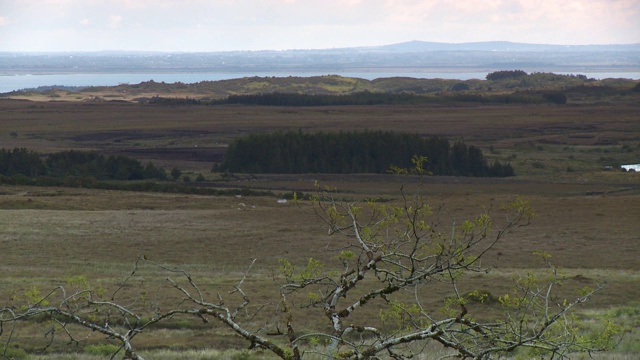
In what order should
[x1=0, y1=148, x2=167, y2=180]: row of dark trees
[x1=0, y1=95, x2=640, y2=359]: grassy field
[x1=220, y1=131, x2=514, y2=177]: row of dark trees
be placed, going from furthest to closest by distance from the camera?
[x1=220, y1=131, x2=514, y2=177]: row of dark trees → [x1=0, y1=148, x2=167, y2=180]: row of dark trees → [x1=0, y1=95, x2=640, y2=359]: grassy field

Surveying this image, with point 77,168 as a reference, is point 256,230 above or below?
above

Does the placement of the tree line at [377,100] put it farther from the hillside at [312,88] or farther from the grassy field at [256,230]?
the grassy field at [256,230]

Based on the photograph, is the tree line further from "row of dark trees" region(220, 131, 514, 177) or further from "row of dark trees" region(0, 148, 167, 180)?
"row of dark trees" region(0, 148, 167, 180)

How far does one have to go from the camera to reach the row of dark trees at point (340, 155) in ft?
216

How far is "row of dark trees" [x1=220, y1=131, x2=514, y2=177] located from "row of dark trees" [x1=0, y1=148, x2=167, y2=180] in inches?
325

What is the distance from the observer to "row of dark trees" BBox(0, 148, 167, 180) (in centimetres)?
5903

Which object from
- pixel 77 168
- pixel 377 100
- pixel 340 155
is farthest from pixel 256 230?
pixel 377 100

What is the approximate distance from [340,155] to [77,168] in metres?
20.3

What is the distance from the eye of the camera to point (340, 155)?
218 ft

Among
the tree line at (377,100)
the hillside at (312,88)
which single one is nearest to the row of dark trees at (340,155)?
the tree line at (377,100)

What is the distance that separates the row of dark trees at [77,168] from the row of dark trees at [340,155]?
8.26 m

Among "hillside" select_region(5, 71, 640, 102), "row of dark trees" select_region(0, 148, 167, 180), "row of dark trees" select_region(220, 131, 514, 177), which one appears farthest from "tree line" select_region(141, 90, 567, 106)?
"row of dark trees" select_region(0, 148, 167, 180)

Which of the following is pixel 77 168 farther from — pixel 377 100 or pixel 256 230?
pixel 377 100

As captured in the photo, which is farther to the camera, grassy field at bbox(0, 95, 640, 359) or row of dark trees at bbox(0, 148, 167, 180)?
row of dark trees at bbox(0, 148, 167, 180)
